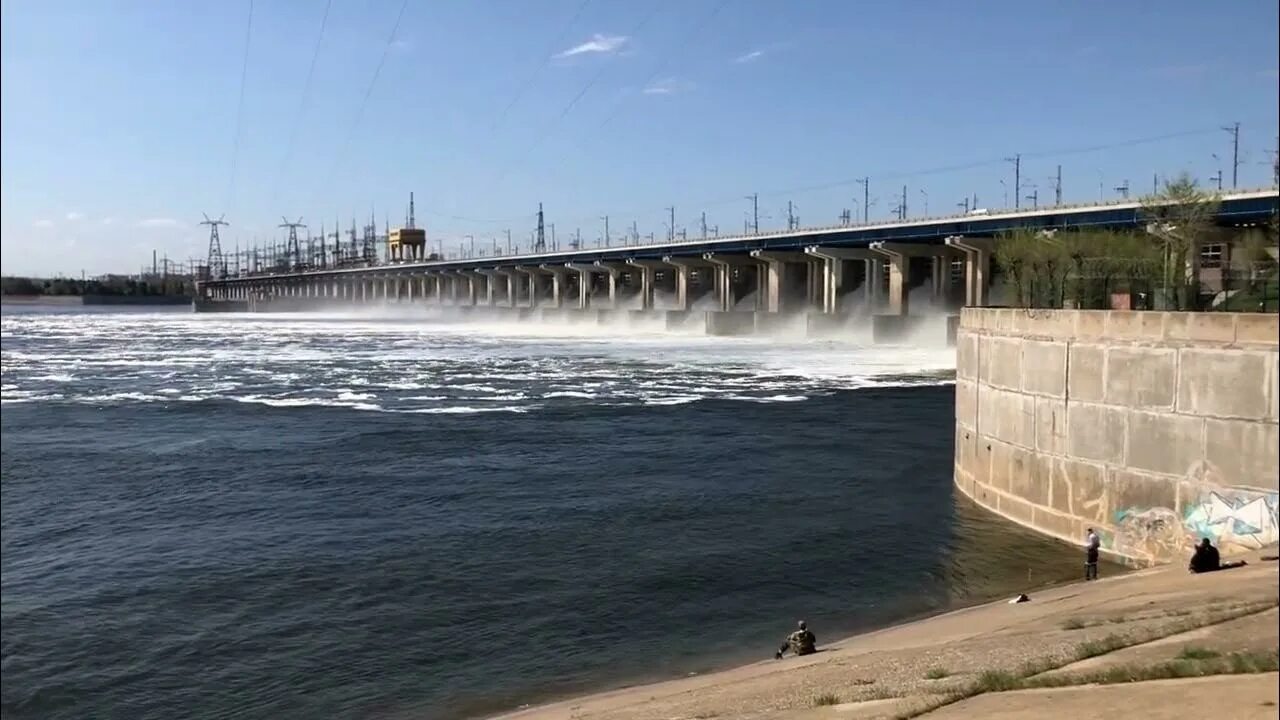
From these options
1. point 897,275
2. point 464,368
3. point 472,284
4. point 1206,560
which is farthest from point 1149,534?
point 472,284

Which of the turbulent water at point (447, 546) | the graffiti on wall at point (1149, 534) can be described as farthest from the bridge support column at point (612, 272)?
the graffiti on wall at point (1149, 534)

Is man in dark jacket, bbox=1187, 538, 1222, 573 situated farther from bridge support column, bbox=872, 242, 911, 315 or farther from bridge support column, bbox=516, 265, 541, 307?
bridge support column, bbox=516, 265, 541, 307

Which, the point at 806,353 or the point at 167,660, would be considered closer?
the point at 167,660

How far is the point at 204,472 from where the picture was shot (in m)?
32.7

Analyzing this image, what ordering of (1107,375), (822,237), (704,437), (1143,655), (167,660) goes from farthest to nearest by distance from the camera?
(822,237) < (704,437) < (1107,375) < (167,660) < (1143,655)

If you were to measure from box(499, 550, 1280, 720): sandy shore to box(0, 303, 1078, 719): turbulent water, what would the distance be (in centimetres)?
179

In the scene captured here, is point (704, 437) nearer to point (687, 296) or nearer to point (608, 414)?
point (608, 414)

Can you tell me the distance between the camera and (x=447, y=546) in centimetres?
2409

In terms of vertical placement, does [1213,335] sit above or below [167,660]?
above

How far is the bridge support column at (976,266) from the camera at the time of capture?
8362cm

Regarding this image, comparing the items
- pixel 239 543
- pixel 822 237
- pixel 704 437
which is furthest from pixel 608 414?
pixel 822 237

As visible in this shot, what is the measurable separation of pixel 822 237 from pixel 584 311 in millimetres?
47762

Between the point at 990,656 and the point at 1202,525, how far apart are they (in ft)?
27.9

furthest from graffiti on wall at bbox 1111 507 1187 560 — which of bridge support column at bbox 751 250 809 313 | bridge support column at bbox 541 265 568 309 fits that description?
bridge support column at bbox 541 265 568 309
